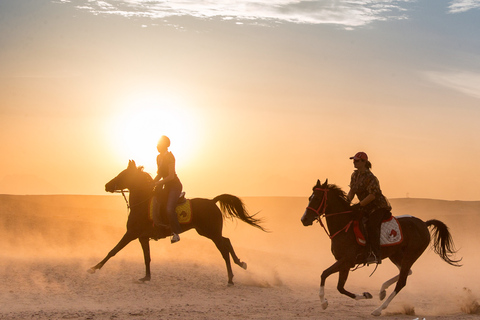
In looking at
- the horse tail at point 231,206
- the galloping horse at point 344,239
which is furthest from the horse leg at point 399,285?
the horse tail at point 231,206

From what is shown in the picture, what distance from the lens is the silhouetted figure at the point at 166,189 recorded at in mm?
17781


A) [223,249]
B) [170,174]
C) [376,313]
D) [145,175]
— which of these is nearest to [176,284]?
[223,249]

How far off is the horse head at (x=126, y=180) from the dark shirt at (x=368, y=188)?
18.8 ft

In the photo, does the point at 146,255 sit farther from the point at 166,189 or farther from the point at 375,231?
the point at 375,231

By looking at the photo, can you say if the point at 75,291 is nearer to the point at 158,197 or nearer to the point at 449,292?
the point at 158,197

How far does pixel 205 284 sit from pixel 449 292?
26.0ft

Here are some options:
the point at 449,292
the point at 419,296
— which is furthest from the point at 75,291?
the point at 449,292

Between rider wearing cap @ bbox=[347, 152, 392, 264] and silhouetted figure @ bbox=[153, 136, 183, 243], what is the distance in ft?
14.9

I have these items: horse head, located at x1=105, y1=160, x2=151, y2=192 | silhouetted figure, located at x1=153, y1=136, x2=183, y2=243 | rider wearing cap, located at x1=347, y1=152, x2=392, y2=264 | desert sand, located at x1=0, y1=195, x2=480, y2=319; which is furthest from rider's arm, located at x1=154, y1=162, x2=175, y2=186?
rider wearing cap, located at x1=347, y1=152, x2=392, y2=264

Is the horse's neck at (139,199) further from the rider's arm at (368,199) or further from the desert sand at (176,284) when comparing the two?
the rider's arm at (368,199)

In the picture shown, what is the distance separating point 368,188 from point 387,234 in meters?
1.12

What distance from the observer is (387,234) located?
1555cm

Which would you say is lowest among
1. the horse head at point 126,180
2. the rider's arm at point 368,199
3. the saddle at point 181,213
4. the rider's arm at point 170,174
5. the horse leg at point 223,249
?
the horse leg at point 223,249

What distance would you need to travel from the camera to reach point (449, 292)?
22469 mm
